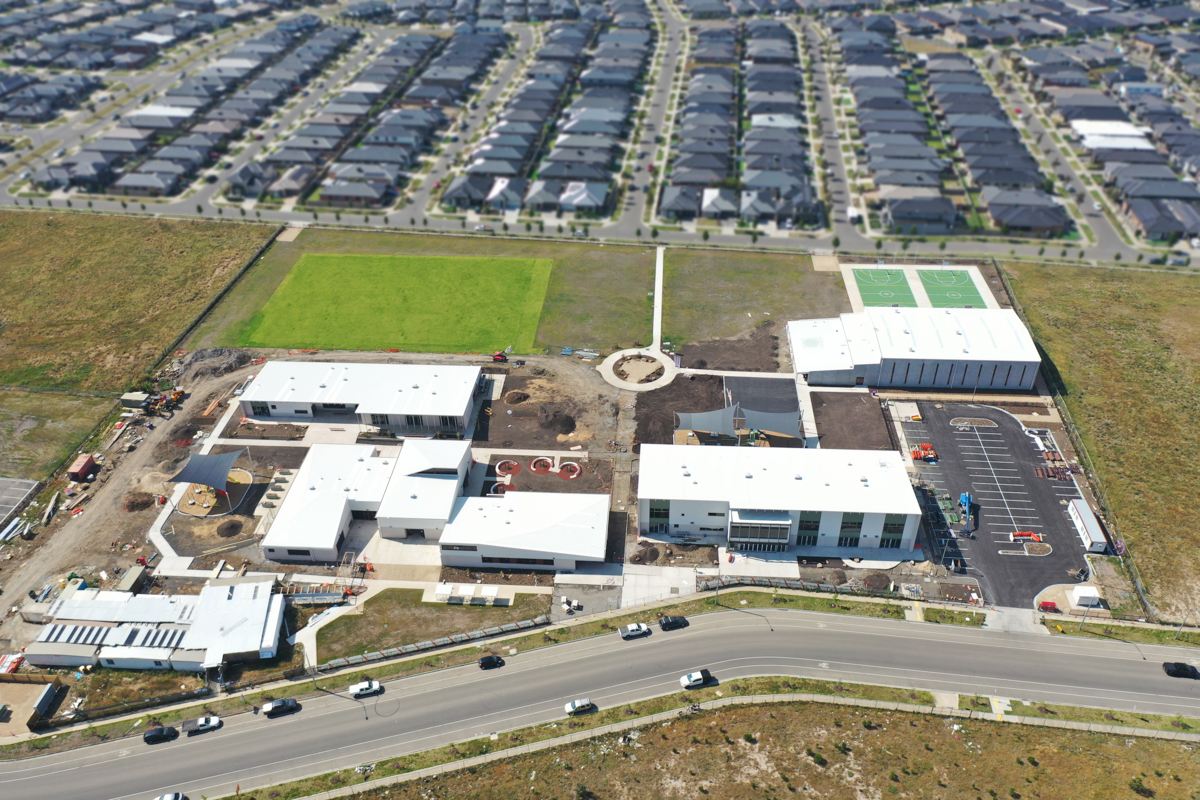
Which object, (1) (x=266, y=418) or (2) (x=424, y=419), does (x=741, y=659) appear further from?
(1) (x=266, y=418)

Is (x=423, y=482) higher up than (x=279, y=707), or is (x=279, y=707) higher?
(x=423, y=482)

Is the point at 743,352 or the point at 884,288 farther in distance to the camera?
the point at 884,288

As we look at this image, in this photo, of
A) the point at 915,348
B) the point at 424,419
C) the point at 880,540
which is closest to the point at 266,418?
the point at 424,419

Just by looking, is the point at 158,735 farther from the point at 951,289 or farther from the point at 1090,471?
the point at 951,289

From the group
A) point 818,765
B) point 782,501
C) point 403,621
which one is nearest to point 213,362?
point 403,621

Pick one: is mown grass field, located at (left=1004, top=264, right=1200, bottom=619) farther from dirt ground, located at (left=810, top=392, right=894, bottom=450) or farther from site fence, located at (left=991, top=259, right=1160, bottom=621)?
dirt ground, located at (left=810, top=392, right=894, bottom=450)

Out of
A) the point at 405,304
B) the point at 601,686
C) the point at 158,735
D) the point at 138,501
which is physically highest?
the point at 405,304

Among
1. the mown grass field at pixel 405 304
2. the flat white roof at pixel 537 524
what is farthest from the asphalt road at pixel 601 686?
the mown grass field at pixel 405 304
